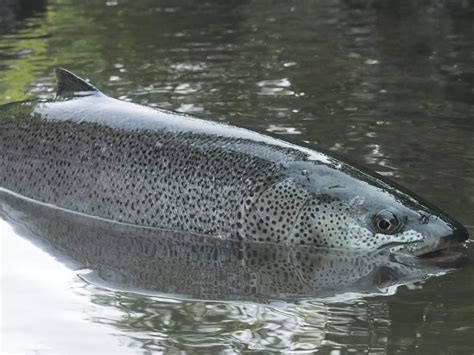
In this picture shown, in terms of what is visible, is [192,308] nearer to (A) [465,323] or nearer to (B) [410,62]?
(A) [465,323]

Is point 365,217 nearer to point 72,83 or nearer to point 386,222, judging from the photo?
point 386,222

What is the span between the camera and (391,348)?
18.0ft

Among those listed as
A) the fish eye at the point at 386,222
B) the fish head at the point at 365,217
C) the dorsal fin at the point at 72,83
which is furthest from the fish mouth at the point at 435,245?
the dorsal fin at the point at 72,83

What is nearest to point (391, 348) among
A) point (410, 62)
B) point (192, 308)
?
point (192, 308)

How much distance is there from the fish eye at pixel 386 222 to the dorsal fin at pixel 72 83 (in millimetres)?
2921

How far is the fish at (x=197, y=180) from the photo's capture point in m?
7.03

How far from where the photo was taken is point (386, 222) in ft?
22.7

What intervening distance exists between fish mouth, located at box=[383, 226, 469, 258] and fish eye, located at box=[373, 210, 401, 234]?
13cm

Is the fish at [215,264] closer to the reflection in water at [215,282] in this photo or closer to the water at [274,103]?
the reflection in water at [215,282]

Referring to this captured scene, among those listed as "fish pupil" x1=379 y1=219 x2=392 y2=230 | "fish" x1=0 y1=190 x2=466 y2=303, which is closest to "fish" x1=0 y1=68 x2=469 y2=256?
"fish pupil" x1=379 y1=219 x2=392 y2=230

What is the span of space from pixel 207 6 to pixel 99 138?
17034mm

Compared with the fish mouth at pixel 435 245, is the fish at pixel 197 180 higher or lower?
higher

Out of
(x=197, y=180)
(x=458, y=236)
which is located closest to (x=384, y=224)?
(x=458, y=236)

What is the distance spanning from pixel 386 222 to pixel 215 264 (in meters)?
1.21
